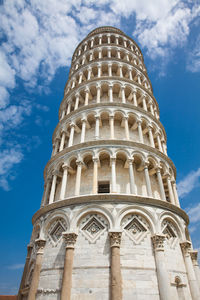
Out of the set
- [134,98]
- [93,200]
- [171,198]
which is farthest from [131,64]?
[93,200]

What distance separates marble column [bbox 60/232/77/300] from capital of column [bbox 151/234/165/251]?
4.07m

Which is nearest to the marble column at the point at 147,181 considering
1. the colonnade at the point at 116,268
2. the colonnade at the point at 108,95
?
the colonnade at the point at 116,268

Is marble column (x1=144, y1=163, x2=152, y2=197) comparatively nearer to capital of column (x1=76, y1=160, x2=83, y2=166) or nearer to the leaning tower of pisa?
the leaning tower of pisa

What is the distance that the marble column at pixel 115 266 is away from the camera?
346 inches

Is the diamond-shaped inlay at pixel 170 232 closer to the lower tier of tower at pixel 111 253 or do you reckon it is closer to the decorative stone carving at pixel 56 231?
the lower tier of tower at pixel 111 253

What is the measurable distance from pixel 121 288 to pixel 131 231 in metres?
2.67

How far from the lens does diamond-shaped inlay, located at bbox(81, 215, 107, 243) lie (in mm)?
10695

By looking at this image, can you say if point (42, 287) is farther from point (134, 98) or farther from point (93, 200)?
point (134, 98)

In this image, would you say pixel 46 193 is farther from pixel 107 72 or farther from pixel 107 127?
pixel 107 72

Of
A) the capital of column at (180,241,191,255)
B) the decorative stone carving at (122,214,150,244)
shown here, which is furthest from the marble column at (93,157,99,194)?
the capital of column at (180,241,191,255)

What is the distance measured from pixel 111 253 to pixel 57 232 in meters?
3.60

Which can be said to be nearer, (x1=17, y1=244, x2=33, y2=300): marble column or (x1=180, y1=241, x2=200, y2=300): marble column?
(x1=180, y1=241, x2=200, y2=300): marble column

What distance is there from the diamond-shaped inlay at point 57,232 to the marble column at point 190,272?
7.00m

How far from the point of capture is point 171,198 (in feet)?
45.7
